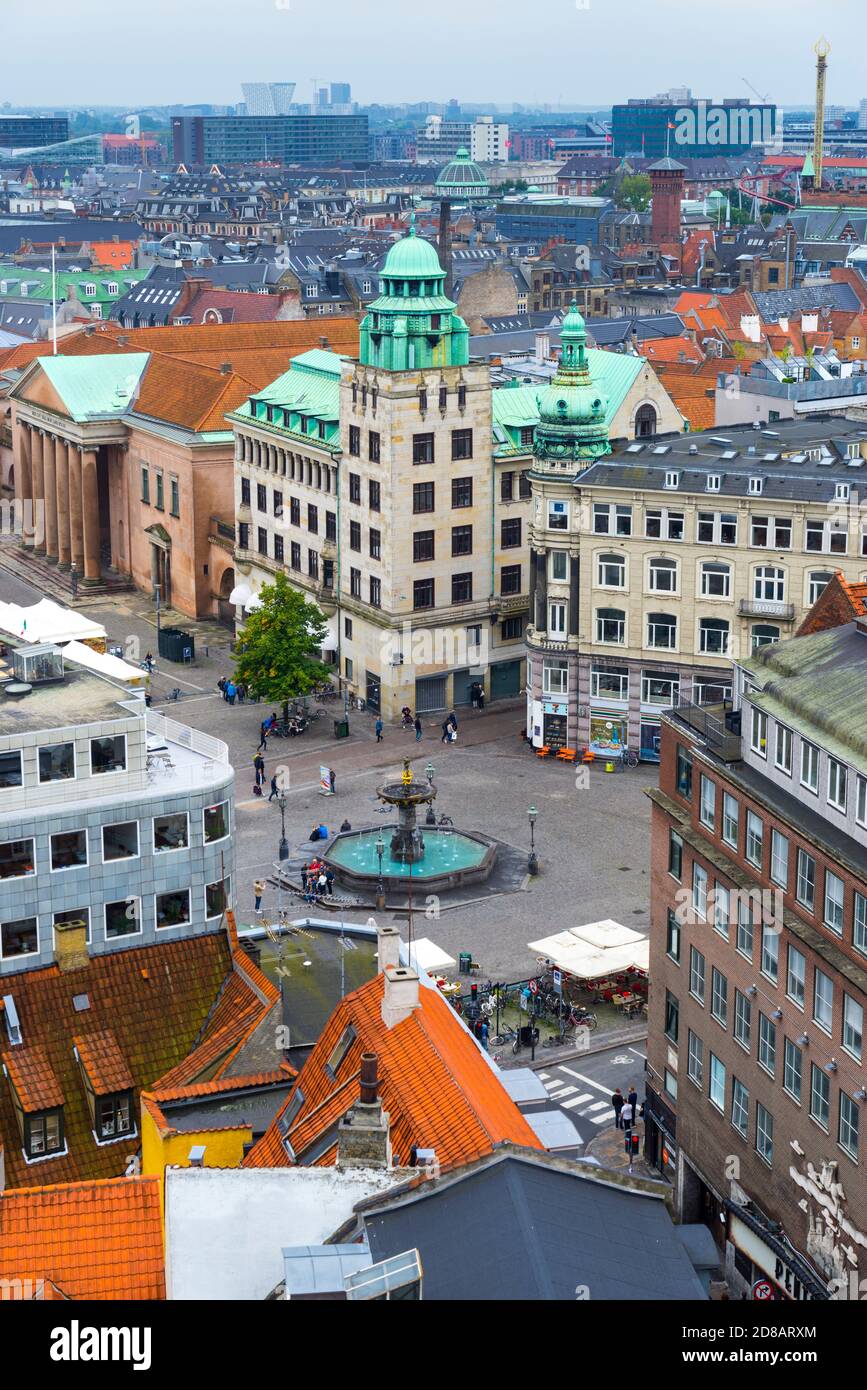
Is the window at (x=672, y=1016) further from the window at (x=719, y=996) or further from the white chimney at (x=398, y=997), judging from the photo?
the white chimney at (x=398, y=997)

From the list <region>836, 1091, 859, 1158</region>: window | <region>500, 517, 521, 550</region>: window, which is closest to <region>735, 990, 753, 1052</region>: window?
<region>836, 1091, 859, 1158</region>: window

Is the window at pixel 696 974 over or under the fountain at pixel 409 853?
over

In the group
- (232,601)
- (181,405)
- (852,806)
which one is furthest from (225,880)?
(181,405)

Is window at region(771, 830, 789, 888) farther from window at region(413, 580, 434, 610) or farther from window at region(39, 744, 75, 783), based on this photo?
window at region(413, 580, 434, 610)

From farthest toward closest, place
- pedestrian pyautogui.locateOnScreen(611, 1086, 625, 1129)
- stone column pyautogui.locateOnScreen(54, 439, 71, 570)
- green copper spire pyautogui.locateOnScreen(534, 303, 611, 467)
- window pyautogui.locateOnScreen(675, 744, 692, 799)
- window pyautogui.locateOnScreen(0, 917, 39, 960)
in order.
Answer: stone column pyautogui.locateOnScreen(54, 439, 71, 570) < green copper spire pyautogui.locateOnScreen(534, 303, 611, 467) < pedestrian pyautogui.locateOnScreen(611, 1086, 625, 1129) < window pyautogui.locateOnScreen(675, 744, 692, 799) < window pyautogui.locateOnScreen(0, 917, 39, 960)

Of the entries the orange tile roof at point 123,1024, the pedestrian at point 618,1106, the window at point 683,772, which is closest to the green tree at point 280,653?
the pedestrian at point 618,1106

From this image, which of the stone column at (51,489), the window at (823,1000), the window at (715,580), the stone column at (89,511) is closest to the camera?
the window at (823,1000)
